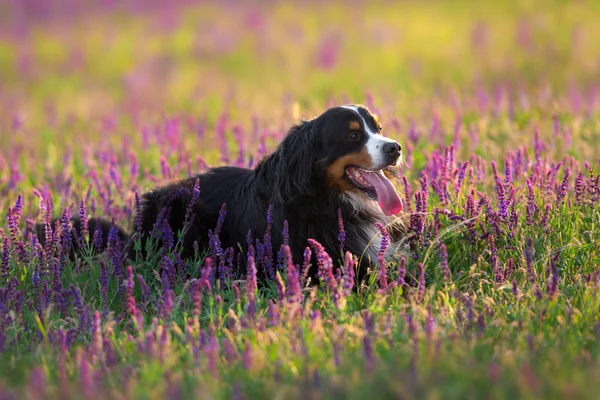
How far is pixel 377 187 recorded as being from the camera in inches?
212

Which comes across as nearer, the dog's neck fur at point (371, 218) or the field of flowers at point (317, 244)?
the field of flowers at point (317, 244)

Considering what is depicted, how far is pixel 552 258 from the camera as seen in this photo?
4816 millimetres

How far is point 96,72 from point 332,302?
42.6 feet

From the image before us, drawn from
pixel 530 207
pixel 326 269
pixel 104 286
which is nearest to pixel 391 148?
pixel 530 207

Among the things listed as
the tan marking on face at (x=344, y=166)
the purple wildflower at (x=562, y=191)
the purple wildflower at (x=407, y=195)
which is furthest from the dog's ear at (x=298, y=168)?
the purple wildflower at (x=562, y=191)

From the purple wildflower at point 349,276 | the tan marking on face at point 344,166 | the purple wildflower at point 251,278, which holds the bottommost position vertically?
the purple wildflower at point 349,276

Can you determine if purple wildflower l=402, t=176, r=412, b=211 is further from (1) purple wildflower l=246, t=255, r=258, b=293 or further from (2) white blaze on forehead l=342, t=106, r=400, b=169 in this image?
(1) purple wildflower l=246, t=255, r=258, b=293

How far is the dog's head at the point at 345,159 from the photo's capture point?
534 centimetres

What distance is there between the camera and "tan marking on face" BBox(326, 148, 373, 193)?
5359mm

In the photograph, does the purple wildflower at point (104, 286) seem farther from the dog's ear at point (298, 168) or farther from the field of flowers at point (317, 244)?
the dog's ear at point (298, 168)

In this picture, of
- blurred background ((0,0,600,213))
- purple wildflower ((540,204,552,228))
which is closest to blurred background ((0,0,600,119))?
blurred background ((0,0,600,213))

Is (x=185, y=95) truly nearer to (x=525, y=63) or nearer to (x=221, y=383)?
(x=525, y=63)

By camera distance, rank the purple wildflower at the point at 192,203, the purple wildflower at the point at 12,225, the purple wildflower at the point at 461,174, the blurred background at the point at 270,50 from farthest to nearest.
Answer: the blurred background at the point at 270,50, the purple wildflower at the point at 461,174, the purple wildflower at the point at 192,203, the purple wildflower at the point at 12,225

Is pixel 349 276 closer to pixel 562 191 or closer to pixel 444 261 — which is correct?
pixel 444 261
